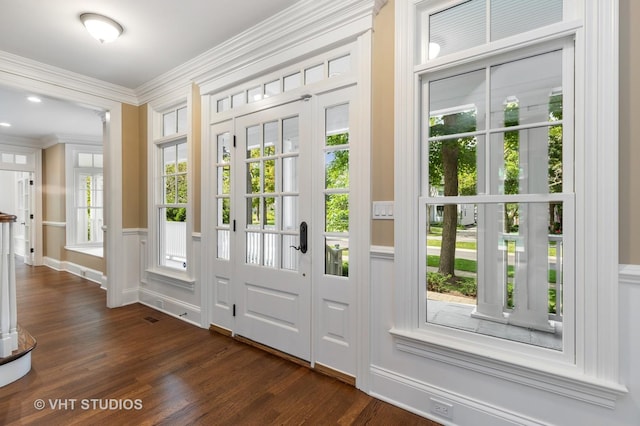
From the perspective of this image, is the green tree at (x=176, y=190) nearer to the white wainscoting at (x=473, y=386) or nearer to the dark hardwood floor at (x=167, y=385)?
the dark hardwood floor at (x=167, y=385)

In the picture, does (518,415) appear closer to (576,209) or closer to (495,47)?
(576,209)

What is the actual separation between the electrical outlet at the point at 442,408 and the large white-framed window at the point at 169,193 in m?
2.78

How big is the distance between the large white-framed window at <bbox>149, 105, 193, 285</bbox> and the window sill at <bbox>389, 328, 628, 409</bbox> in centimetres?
264

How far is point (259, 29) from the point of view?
2.56 metres

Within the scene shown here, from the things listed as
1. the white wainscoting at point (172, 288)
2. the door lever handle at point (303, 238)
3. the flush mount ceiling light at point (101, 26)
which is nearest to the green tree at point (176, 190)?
the white wainscoting at point (172, 288)

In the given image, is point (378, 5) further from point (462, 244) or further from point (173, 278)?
point (173, 278)

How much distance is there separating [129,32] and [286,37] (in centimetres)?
140

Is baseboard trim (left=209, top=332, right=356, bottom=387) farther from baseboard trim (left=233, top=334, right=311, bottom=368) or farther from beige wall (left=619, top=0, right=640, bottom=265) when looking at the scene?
beige wall (left=619, top=0, right=640, bottom=265)

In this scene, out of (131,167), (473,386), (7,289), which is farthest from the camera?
(131,167)

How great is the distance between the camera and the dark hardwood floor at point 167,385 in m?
1.82

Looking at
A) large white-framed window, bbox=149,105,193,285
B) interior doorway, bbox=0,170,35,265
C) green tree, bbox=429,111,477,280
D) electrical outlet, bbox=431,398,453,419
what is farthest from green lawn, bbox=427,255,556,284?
interior doorway, bbox=0,170,35,265

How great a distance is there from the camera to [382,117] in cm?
203

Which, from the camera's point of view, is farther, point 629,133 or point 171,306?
point 171,306

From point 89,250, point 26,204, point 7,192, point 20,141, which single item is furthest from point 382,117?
point 7,192
